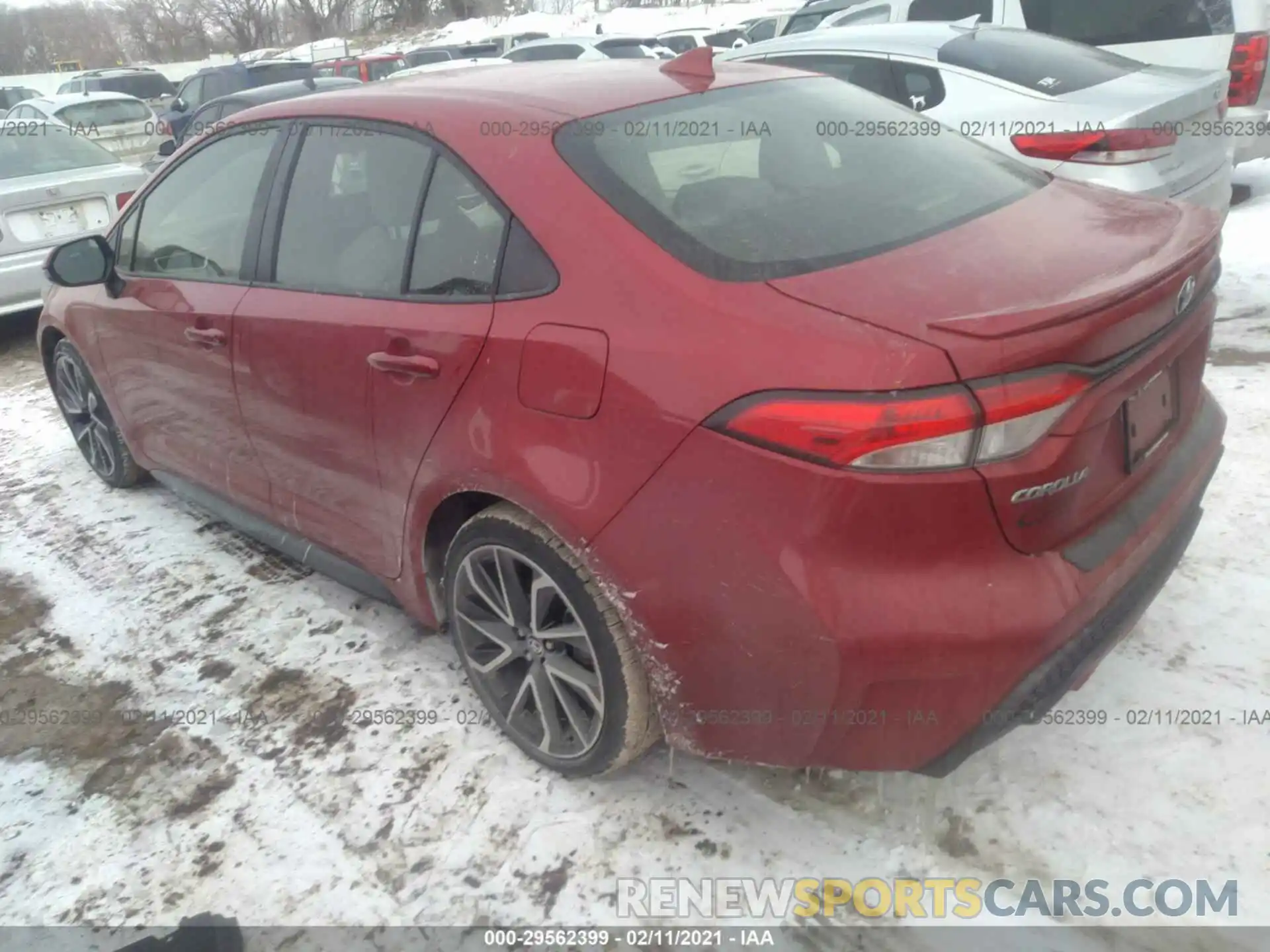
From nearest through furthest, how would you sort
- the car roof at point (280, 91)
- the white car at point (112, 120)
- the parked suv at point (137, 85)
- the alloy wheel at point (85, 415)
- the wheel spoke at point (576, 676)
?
the wheel spoke at point (576, 676)
the alloy wheel at point (85, 415)
the car roof at point (280, 91)
the white car at point (112, 120)
the parked suv at point (137, 85)

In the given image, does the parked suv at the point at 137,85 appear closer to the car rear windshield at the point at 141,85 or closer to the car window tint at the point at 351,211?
the car rear windshield at the point at 141,85

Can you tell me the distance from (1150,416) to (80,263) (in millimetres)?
3604

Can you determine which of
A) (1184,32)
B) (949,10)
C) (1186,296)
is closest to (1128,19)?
(1184,32)

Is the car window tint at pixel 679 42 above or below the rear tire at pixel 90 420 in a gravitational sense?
above

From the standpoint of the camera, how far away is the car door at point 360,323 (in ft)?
7.76

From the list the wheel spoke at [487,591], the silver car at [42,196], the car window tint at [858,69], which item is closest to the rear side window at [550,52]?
the silver car at [42,196]

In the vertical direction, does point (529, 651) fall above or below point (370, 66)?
below

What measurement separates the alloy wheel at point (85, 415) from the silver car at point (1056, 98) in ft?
11.8

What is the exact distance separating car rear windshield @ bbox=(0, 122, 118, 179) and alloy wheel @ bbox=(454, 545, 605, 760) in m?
6.14

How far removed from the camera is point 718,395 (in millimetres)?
1828

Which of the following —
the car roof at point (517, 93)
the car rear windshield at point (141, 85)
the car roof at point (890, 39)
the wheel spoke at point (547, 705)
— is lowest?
the wheel spoke at point (547, 705)

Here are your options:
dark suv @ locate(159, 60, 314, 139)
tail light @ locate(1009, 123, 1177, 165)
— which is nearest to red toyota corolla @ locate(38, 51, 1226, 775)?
tail light @ locate(1009, 123, 1177, 165)

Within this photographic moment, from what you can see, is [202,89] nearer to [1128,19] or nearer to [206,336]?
[1128,19]

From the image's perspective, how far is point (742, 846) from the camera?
227 cm
